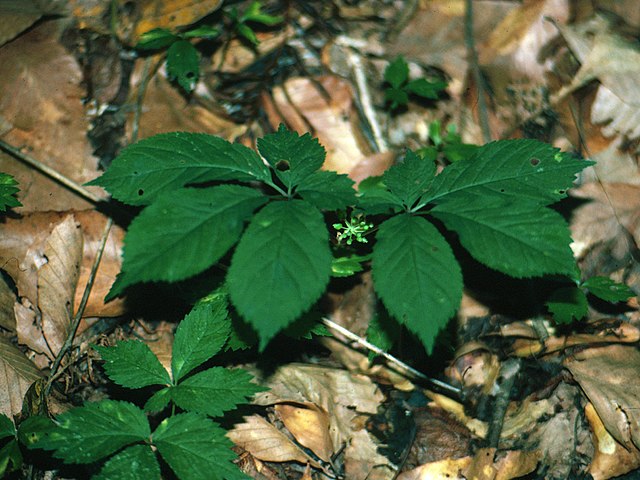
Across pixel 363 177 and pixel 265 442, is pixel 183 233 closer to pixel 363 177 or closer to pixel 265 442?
pixel 265 442

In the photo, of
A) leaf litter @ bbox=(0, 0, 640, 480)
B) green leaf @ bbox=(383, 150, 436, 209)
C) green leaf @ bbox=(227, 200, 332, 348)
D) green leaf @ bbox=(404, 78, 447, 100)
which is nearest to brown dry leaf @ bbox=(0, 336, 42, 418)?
leaf litter @ bbox=(0, 0, 640, 480)

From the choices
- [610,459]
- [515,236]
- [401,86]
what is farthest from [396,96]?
[610,459]

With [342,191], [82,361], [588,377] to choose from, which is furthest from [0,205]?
[588,377]

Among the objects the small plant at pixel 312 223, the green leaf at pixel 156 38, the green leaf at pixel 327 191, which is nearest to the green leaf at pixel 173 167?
the small plant at pixel 312 223

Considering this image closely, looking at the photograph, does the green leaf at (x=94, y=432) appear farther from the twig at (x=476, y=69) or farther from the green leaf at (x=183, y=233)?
the twig at (x=476, y=69)

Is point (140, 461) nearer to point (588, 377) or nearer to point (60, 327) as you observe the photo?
point (60, 327)

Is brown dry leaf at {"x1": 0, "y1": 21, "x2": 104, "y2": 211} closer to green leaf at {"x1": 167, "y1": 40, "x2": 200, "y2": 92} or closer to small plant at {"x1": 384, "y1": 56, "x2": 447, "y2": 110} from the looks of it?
green leaf at {"x1": 167, "y1": 40, "x2": 200, "y2": 92}
